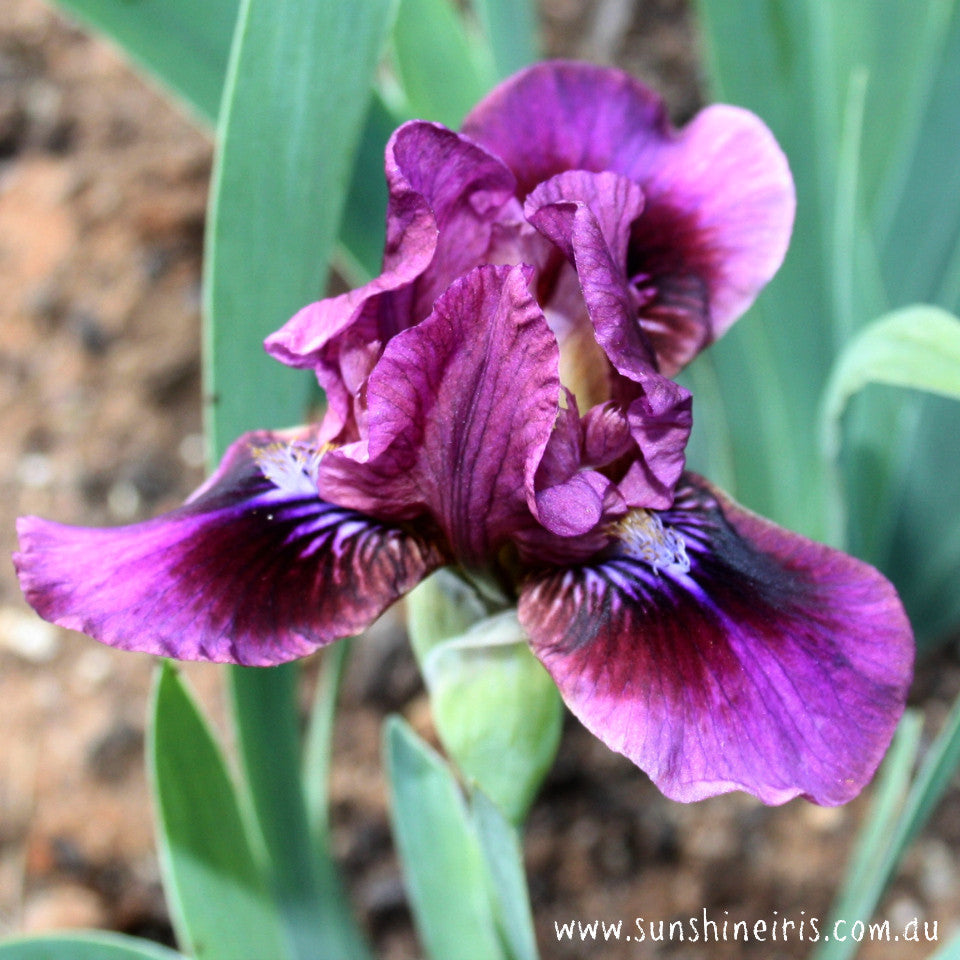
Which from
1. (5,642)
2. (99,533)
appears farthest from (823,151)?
(5,642)

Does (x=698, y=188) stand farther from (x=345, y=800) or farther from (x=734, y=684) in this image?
(x=345, y=800)

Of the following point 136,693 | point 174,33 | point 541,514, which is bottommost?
point 136,693

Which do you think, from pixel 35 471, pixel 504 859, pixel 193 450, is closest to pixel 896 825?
pixel 504 859

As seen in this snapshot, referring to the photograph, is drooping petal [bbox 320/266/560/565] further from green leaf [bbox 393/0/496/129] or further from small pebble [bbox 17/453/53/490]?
small pebble [bbox 17/453/53/490]

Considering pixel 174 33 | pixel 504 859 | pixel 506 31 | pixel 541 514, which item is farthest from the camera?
pixel 506 31

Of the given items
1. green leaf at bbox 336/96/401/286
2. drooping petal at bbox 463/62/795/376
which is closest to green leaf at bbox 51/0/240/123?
green leaf at bbox 336/96/401/286

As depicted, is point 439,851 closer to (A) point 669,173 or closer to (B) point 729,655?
(B) point 729,655

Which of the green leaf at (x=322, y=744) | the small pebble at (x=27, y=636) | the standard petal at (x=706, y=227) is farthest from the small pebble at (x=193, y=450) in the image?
the standard petal at (x=706, y=227)

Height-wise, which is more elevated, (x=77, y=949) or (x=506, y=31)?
(x=506, y=31)
